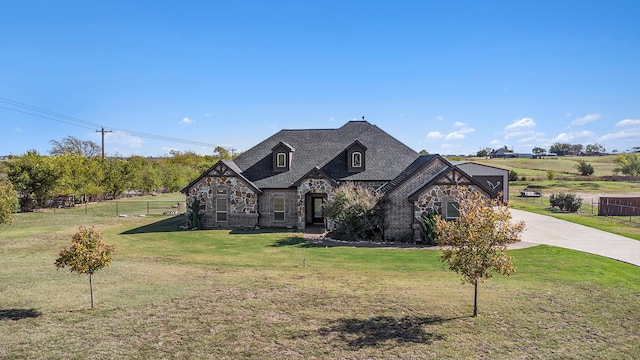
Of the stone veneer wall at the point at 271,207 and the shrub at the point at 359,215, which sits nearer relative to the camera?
the shrub at the point at 359,215

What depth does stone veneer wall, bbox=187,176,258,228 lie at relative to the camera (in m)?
30.5

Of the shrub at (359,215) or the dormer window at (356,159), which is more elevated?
the dormer window at (356,159)

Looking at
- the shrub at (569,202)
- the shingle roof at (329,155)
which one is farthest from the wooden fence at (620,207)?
the shingle roof at (329,155)

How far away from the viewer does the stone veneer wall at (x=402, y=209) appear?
24.5 meters

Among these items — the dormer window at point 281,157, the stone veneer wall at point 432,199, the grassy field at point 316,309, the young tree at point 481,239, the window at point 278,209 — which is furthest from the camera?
the dormer window at point 281,157

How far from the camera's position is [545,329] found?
35.6ft

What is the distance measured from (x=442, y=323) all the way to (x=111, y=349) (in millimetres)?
8788

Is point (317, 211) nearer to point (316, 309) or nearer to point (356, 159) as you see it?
point (356, 159)

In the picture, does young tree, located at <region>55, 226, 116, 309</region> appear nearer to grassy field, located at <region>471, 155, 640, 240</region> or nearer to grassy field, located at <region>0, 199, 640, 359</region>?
grassy field, located at <region>0, 199, 640, 359</region>

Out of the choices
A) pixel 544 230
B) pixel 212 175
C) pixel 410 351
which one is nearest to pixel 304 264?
pixel 410 351

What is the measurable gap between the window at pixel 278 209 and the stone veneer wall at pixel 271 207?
232 mm

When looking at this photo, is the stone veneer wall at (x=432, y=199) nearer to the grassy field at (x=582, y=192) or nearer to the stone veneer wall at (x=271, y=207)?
the stone veneer wall at (x=271, y=207)

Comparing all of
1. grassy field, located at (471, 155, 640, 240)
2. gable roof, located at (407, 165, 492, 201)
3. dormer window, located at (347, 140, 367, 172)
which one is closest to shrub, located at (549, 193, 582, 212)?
grassy field, located at (471, 155, 640, 240)

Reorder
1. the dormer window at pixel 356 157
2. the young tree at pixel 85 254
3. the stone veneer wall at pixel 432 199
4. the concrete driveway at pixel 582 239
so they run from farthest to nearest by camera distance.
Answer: the dormer window at pixel 356 157 → the stone veneer wall at pixel 432 199 → the concrete driveway at pixel 582 239 → the young tree at pixel 85 254
